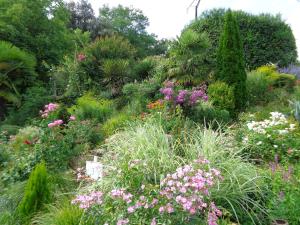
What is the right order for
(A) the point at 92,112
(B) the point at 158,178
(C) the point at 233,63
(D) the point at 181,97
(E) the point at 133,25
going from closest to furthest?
(B) the point at 158,178 < (D) the point at 181,97 < (A) the point at 92,112 < (C) the point at 233,63 < (E) the point at 133,25

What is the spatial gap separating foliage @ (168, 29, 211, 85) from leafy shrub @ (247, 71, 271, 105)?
1.14 meters

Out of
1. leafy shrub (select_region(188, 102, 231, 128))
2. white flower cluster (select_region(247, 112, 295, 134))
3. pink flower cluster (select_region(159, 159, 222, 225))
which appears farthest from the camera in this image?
leafy shrub (select_region(188, 102, 231, 128))

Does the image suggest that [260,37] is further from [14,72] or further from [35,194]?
[35,194]

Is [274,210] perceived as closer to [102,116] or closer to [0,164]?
[0,164]

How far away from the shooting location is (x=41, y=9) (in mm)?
15117

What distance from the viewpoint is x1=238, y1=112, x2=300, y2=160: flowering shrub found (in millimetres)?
5145

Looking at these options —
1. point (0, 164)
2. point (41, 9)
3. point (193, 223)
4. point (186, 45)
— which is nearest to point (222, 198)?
point (193, 223)

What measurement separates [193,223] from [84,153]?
340 cm

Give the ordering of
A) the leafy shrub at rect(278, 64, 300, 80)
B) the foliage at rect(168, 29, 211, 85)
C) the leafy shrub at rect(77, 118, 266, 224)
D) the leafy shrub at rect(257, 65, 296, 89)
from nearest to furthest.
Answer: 1. the leafy shrub at rect(77, 118, 266, 224)
2. the foliage at rect(168, 29, 211, 85)
3. the leafy shrub at rect(257, 65, 296, 89)
4. the leafy shrub at rect(278, 64, 300, 80)

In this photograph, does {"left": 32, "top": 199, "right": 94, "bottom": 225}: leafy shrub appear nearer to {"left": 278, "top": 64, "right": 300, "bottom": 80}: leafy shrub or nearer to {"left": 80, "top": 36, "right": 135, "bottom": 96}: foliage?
{"left": 80, "top": 36, "right": 135, "bottom": 96}: foliage

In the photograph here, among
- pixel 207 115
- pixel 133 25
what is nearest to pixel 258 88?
pixel 207 115

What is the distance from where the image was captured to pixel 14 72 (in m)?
12.5

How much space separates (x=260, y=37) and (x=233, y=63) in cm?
345

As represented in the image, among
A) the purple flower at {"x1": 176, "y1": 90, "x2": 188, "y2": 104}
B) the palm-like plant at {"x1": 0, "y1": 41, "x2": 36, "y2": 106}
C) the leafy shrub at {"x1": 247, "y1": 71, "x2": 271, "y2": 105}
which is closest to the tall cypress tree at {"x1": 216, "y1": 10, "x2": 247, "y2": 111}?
the leafy shrub at {"x1": 247, "y1": 71, "x2": 271, "y2": 105}
